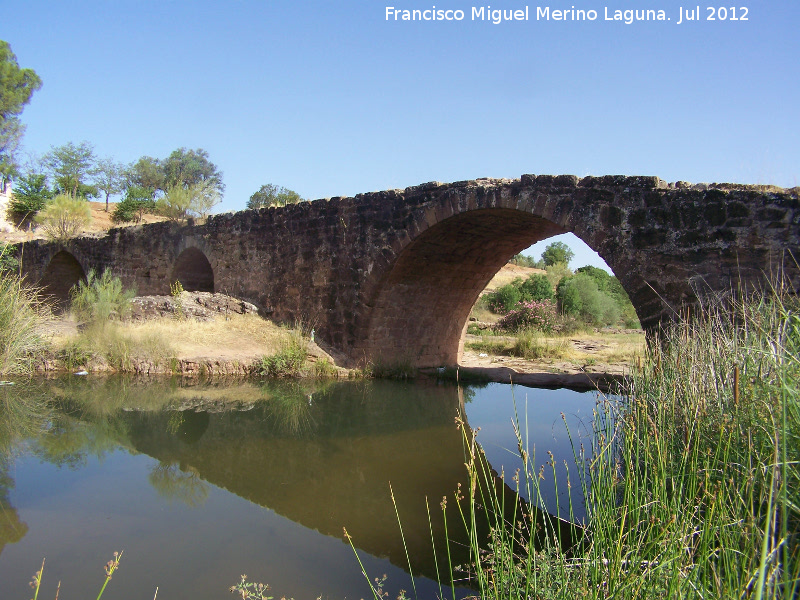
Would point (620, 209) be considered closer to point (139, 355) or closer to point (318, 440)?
point (318, 440)

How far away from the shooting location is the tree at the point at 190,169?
43.4 m

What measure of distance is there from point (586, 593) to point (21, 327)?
27.2ft

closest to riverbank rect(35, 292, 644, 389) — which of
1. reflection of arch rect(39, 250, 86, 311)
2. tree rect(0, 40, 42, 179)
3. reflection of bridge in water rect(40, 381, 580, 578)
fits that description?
reflection of bridge in water rect(40, 381, 580, 578)

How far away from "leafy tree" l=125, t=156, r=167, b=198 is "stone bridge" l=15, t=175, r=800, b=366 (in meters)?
28.0

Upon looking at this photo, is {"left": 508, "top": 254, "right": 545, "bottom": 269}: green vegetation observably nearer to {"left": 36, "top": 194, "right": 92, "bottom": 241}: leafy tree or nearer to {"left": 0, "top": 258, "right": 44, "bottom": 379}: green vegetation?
{"left": 36, "top": 194, "right": 92, "bottom": 241}: leafy tree

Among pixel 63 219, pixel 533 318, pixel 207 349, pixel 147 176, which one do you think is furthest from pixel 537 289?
pixel 147 176

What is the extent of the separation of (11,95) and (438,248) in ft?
88.2

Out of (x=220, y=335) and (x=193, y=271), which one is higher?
(x=193, y=271)

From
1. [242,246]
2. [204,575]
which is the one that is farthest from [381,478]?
[242,246]

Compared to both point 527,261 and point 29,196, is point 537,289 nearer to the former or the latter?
point 527,261

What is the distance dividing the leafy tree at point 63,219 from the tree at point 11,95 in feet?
39.0

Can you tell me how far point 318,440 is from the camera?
256 inches

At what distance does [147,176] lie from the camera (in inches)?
1678

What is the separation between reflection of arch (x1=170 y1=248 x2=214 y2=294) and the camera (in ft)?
48.6
